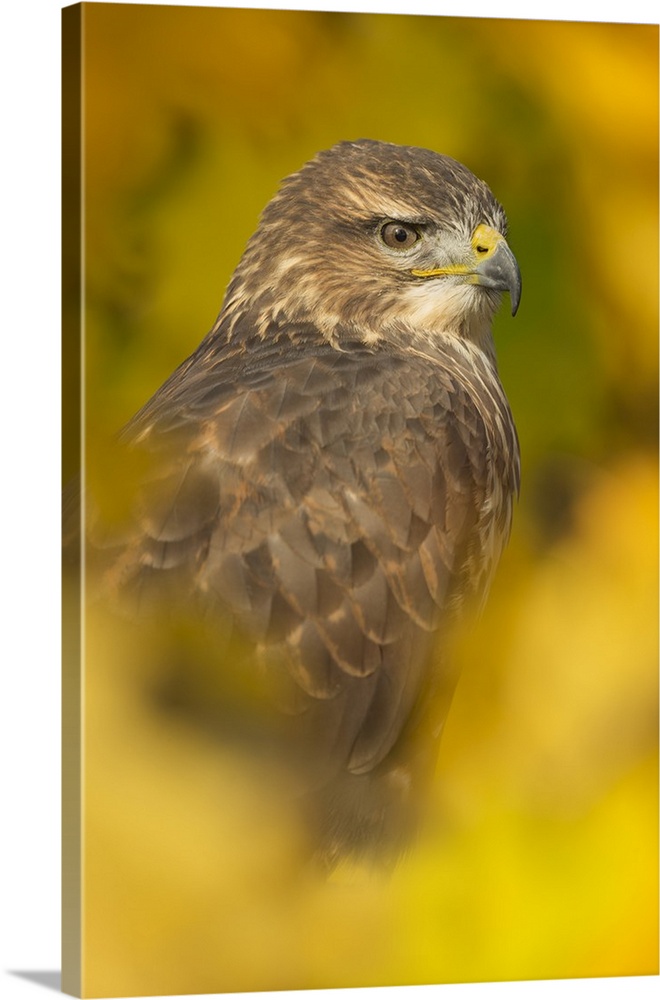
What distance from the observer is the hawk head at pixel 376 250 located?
4.32 meters

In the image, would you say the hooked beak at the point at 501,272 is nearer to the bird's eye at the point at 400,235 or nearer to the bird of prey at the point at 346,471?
the bird of prey at the point at 346,471

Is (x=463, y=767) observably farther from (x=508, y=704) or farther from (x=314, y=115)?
(x=314, y=115)

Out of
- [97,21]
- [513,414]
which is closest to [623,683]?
[513,414]

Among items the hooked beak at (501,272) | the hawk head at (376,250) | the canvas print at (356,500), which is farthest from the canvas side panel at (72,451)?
the hooked beak at (501,272)

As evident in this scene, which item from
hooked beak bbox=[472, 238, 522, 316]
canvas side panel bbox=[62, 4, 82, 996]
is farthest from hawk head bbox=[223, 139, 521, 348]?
canvas side panel bbox=[62, 4, 82, 996]

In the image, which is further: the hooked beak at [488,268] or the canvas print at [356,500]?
the hooked beak at [488,268]

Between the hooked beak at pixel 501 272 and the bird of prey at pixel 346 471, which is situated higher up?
the hooked beak at pixel 501 272

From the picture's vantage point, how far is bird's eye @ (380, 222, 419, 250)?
432 centimetres

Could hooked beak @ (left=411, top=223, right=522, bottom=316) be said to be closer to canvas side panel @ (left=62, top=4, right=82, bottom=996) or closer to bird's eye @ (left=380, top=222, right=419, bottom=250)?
bird's eye @ (left=380, top=222, right=419, bottom=250)

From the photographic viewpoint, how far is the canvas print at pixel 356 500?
13.5 ft

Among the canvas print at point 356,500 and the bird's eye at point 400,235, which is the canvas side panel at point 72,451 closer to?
the canvas print at point 356,500

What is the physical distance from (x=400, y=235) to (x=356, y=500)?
648 millimetres

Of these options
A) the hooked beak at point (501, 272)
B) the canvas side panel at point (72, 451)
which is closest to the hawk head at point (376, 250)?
the hooked beak at point (501, 272)

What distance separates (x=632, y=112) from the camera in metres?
4.68
